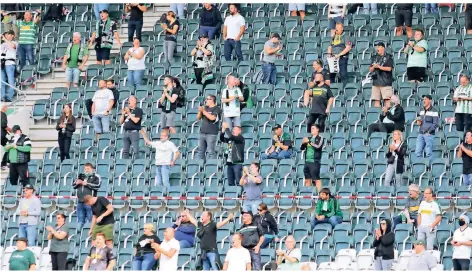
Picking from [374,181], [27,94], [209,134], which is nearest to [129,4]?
[27,94]

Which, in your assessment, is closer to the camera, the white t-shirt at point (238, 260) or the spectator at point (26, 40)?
the white t-shirt at point (238, 260)

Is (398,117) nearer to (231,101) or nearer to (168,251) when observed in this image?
(231,101)

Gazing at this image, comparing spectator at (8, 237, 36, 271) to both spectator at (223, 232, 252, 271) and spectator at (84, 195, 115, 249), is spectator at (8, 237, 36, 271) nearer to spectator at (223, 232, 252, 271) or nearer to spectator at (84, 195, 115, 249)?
spectator at (84, 195, 115, 249)

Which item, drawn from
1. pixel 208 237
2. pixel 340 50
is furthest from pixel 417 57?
pixel 208 237

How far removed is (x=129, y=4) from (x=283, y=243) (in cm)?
939

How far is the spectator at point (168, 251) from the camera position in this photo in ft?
92.7

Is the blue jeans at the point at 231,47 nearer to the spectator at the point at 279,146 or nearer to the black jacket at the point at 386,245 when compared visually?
the spectator at the point at 279,146

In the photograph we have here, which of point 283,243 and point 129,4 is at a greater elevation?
point 129,4

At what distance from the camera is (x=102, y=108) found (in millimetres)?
34406

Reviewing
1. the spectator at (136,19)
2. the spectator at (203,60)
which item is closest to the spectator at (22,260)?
the spectator at (203,60)

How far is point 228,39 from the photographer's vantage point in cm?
3572

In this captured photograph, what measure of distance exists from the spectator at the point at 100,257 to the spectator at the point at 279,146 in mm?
4938

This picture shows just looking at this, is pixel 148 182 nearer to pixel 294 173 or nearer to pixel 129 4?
pixel 294 173

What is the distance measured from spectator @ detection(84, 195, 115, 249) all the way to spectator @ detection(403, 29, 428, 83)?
7.15 m
